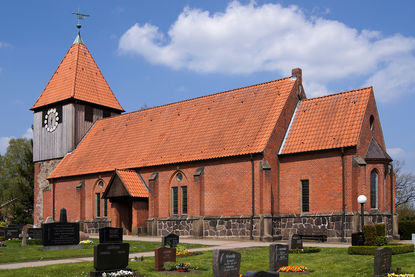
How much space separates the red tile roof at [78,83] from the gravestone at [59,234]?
20434mm

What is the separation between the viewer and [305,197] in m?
29.3

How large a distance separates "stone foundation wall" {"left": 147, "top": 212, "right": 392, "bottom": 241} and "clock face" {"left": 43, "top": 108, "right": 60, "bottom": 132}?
57.9 feet

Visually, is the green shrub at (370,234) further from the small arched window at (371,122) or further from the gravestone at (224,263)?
the gravestone at (224,263)

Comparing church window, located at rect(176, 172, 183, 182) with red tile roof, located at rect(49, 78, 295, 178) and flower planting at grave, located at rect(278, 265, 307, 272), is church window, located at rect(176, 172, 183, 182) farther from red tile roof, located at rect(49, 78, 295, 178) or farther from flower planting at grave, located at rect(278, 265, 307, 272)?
flower planting at grave, located at rect(278, 265, 307, 272)

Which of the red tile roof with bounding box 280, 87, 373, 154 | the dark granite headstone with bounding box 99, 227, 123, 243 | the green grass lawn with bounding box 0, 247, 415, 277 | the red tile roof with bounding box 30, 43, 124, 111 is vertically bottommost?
the green grass lawn with bounding box 0, 247, 415, 277

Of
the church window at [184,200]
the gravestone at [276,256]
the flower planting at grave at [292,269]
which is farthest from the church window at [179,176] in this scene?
the flower planting at grave at [292,269]

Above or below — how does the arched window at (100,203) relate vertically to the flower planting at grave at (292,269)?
above

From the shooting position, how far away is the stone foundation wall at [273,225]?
27328mm

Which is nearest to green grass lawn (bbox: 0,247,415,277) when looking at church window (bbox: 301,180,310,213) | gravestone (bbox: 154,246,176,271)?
gravestone (bbox: 154,246,176,271)

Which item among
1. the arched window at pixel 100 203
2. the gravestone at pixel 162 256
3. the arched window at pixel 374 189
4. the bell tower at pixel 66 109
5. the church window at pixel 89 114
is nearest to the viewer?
the gravestone at pixel 162 256

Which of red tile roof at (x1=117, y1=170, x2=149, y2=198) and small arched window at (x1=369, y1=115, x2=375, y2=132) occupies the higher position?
small arched window at (x1=369, y1=115, x2=375, y2=132)

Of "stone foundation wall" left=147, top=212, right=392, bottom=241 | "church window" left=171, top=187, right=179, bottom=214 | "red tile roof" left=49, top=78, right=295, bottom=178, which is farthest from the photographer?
"church window" left=171, top=187, right=179, bottom=214

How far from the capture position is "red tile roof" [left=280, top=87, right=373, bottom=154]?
28300 millimetres

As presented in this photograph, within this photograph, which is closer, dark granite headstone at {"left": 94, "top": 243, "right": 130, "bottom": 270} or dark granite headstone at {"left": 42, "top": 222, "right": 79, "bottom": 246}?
dark granite headstone at {"left": 94, "top": 243, "right": 130, "bottom": 270}
